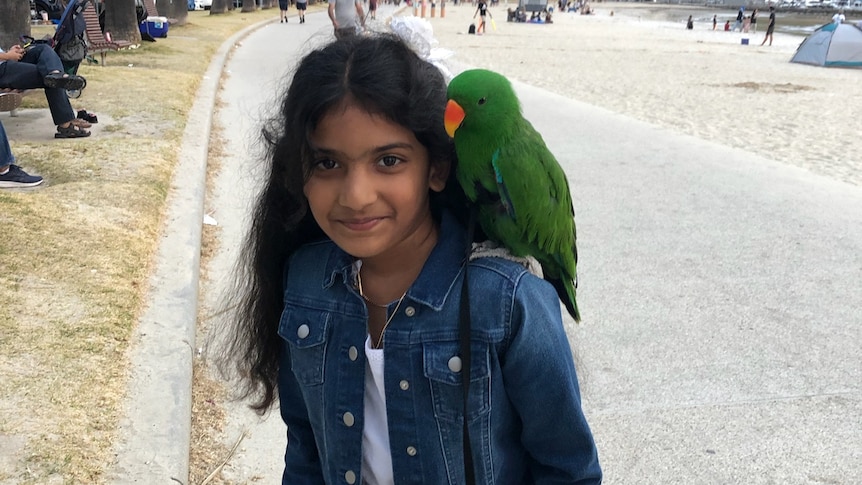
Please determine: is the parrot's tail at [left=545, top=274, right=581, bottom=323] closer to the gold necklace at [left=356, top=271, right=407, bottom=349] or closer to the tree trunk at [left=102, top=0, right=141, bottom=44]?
the gold necklace at [left=356, top=271, right=407, bottom=349]

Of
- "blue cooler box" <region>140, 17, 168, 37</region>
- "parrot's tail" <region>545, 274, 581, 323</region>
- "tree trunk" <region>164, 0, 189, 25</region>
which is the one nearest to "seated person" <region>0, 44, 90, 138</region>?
"parrot's tail" <region>545, 274, 581, 323</region>

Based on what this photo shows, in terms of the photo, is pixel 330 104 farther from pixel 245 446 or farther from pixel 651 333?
pixel 651 333

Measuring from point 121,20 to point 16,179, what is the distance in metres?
9.67

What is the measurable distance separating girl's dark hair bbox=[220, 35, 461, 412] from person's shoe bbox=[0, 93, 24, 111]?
635cm

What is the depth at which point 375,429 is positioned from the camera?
1.40 m

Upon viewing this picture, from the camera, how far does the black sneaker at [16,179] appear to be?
501 centimetres

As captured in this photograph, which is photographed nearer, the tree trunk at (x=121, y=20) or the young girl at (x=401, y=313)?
the young girl at (x=401, y=313)

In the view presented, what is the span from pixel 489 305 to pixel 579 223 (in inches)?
174

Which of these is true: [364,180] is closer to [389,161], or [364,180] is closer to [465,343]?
[389,161]

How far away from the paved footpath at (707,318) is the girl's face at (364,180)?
37cm

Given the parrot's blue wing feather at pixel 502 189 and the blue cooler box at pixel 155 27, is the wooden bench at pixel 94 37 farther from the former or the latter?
the parrot's blue wing feather at pixel 502 189

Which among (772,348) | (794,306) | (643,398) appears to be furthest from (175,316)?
(794,306)

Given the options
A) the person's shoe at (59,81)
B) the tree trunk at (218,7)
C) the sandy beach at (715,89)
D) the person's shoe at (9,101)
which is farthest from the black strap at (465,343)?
the tree trunk at (218,7)

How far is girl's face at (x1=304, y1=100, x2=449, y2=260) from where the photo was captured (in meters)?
1.29
